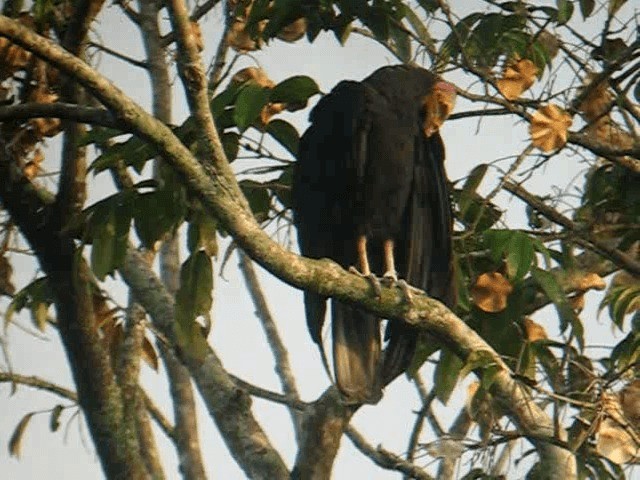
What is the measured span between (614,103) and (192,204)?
4.59 ft

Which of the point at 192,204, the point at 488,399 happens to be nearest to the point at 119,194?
the point at 192,204

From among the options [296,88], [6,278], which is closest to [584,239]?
[296,88]

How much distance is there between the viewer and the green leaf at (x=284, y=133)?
4.22 m

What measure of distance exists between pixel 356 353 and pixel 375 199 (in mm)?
594

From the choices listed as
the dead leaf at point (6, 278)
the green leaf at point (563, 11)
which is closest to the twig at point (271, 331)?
the dead leaf at point (6, 278)

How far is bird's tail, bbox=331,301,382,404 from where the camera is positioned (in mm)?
4422

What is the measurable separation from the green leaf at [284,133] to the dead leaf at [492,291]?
0.72 m

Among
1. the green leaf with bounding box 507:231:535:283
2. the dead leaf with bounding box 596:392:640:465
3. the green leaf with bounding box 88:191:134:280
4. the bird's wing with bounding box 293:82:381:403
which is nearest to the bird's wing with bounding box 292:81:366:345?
the bird's wing with bounding box 293:82:381:403

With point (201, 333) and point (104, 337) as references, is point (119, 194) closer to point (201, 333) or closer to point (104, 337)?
point (201, 333)

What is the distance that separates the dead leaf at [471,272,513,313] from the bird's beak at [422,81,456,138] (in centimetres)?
74

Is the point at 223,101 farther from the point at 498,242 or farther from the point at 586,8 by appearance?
the point at 586,8

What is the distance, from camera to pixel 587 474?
356 centimetres

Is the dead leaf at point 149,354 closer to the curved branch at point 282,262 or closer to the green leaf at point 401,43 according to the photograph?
the curved branch at point 282,262

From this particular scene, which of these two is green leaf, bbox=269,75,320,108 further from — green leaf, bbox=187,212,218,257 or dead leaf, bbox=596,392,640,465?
dead leaf, bbox=596,392,640,465
